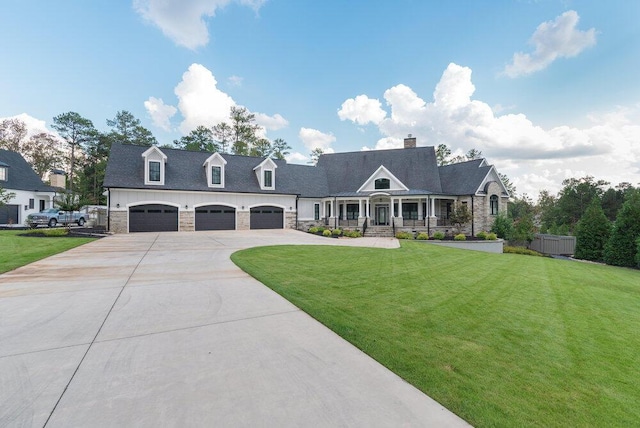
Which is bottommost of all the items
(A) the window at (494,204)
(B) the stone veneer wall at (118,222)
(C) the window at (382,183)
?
(B) the stone veneer wall at (118,222)

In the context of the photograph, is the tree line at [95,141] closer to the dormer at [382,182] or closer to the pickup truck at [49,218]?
the pickup truck at [49,218]

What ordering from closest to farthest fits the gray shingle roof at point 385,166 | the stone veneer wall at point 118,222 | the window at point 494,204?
the stone veneer wall at point 118,222 → the window at point 494,204 → the gray shingle roof at point 385,166

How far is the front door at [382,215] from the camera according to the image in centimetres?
2644

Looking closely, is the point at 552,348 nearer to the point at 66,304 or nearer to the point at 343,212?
the point at 66,304

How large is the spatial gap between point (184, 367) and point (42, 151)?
52333mm

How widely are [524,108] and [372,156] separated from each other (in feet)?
45.2

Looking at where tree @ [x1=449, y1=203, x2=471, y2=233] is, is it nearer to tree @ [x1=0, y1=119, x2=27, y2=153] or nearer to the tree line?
the tree line

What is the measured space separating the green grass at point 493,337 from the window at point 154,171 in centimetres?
1732

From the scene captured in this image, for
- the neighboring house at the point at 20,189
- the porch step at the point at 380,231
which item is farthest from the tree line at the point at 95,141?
the porch step at the point at 380,231

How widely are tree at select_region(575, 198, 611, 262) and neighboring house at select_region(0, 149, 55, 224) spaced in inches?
1880

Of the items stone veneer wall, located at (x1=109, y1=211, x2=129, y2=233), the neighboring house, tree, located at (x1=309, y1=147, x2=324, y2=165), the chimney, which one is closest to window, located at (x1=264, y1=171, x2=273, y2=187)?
stone veneer wall, located at (x1=109, y1=211, x2=129, y2=233)

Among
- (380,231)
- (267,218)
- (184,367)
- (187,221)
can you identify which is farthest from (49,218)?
(184,367)

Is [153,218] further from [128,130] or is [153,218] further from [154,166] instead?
[128,130]

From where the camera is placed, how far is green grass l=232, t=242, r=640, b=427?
2482mm
